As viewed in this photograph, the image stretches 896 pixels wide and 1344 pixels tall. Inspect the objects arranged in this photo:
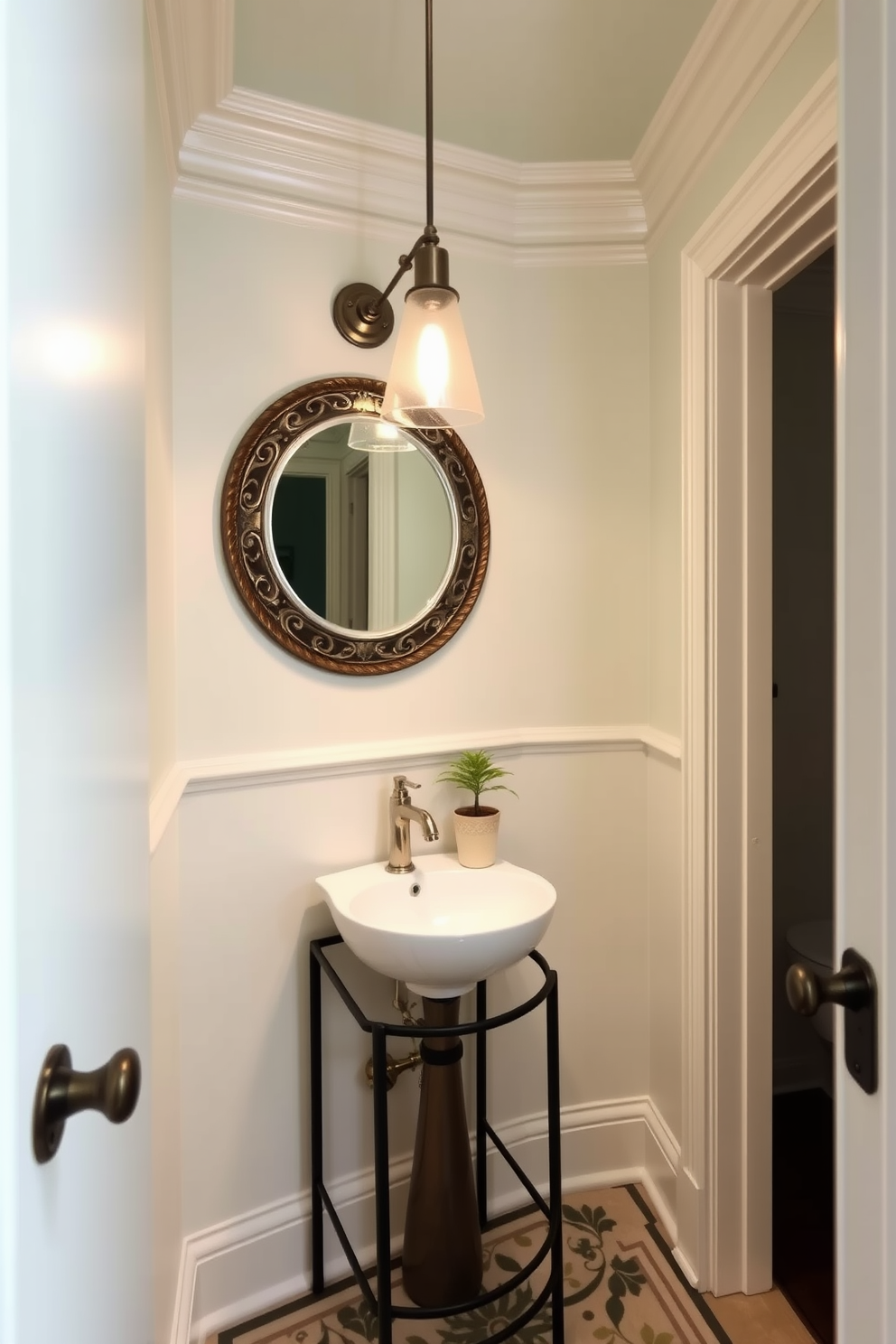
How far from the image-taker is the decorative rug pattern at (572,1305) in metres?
1.42

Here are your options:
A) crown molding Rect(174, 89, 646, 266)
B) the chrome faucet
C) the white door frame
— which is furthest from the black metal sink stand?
crown molding Rect(174, 89, 646, 266)

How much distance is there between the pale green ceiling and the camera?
4.12 ft

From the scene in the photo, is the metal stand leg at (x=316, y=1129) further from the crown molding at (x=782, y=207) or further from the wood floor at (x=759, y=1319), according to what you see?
the crown molding at (x=782, y=207)

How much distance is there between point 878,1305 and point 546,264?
1838 millimetres

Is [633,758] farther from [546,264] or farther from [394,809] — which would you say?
[546,264]

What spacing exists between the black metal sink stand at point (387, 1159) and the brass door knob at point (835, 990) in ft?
2.31

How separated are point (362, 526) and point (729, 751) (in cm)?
87

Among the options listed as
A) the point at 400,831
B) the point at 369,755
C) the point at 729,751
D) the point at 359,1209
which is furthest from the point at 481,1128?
the point at 729,751

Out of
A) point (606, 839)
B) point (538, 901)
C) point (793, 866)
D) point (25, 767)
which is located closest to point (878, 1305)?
point (25, 767)

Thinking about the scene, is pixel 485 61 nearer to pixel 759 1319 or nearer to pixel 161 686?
pixel 161 686

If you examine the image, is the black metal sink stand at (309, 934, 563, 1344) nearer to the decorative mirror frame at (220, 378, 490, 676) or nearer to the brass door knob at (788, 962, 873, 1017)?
the decorative mirror frame at (220, 378, 490, 676)

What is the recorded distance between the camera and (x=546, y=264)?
1746mm

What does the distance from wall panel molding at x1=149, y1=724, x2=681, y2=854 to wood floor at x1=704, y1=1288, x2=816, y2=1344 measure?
1.05 metres

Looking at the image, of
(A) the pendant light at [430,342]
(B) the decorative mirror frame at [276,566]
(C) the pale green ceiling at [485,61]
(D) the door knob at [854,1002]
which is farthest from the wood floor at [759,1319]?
(C) the pale green ceiling at [485,61]
